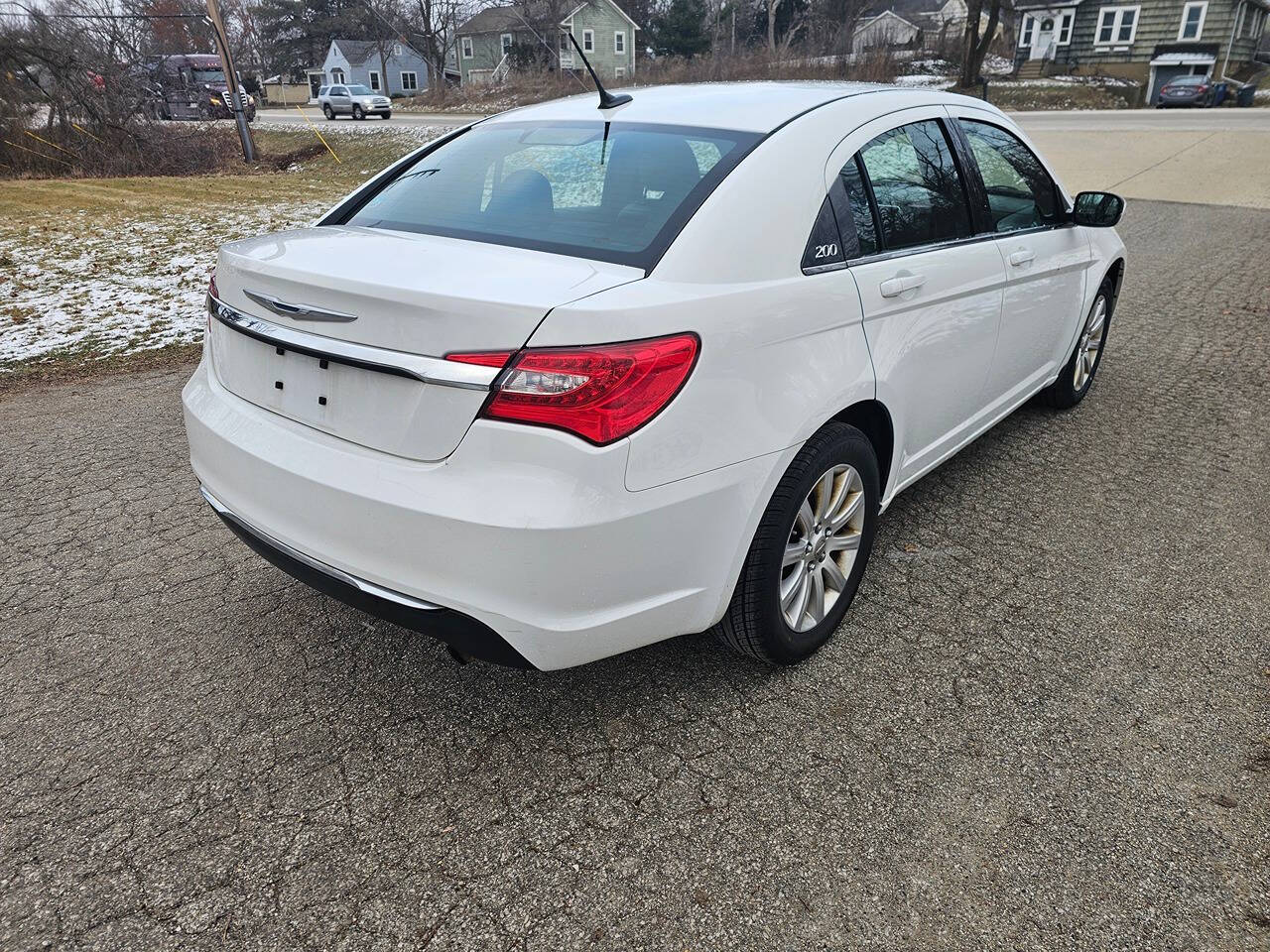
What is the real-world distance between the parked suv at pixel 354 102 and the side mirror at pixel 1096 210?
120ft

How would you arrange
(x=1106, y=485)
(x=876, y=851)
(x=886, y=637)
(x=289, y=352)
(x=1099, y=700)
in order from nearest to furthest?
(x=876, y=851) → (x=289, y=352) → (x=1099, y=700) → (x=886, y=637) → (x=1106, y=485)

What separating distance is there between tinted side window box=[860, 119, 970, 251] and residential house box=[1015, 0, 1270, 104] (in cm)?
4347

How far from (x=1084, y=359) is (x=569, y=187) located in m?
3.63

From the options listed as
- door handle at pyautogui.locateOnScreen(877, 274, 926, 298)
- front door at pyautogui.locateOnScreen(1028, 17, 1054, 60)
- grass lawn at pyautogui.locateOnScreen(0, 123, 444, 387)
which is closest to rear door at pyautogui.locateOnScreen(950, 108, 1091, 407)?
door handle at pyautogui.locateOnScreen(877, 274, 926, 298)

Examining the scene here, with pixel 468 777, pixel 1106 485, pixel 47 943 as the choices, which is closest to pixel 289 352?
pixel 468 777

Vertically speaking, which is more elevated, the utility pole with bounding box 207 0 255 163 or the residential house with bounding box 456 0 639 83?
the residential house with bounding box 456 0 639 83

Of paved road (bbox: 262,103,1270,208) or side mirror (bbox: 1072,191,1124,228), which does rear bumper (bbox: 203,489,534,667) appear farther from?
paved road (bbox: 262,103,1270,208)

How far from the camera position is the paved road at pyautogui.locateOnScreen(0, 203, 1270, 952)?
6.40ft

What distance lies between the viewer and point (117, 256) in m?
9.62

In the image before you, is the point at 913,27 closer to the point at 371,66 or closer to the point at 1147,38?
Result: the point at 1147,38

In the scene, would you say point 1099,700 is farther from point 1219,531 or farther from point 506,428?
point 506,428

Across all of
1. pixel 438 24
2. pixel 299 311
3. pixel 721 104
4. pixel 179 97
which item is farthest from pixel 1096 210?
pixel 438 24

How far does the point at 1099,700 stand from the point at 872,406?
1.12 m

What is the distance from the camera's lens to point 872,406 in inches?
109
